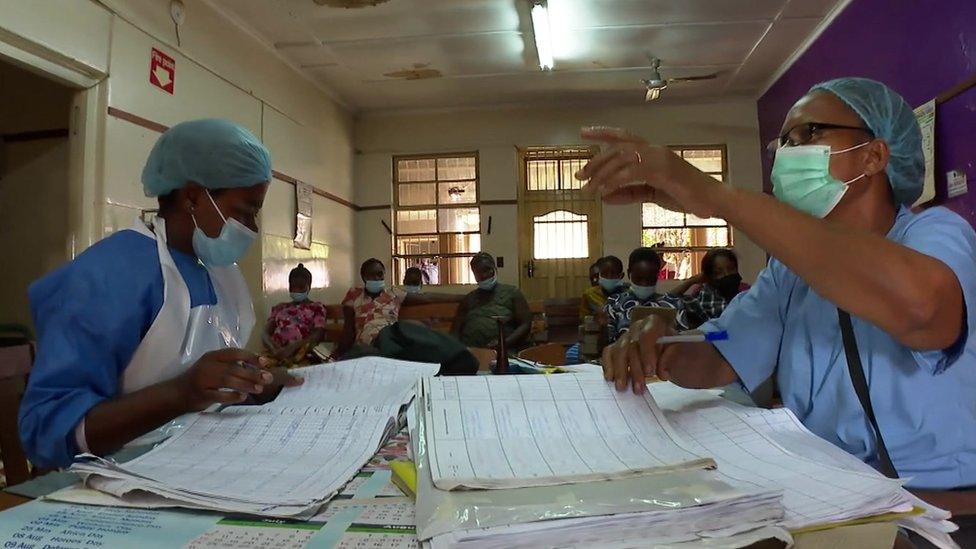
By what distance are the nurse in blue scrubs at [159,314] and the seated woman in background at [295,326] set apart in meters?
3.23

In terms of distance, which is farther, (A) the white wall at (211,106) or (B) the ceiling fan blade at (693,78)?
(B) the ceiling fan blade at (693,78)

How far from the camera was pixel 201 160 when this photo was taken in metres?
1.31

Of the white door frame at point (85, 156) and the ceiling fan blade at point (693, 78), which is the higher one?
the ceiling fan blade at point (693, 78)

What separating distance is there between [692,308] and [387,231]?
13.4ft

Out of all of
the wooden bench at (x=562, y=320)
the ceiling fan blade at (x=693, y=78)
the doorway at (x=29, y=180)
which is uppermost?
the ceiling fan blade at (x=693, y=78)

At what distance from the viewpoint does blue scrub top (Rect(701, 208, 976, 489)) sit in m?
0.76

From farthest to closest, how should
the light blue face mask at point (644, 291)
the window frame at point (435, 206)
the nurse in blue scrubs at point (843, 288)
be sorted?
the window frame at point (435, 206), the light blue face mask at point (644, 291), the nurse in blue scrubs at point (843, 288)

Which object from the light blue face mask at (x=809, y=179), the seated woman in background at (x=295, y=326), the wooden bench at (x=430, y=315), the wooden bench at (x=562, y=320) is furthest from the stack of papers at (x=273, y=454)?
the wooden bench at (x=562, y=320)

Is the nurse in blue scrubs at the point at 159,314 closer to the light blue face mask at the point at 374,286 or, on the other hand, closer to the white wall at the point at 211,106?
the white wall at the point at 211,106

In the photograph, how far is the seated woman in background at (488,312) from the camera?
5.04 metres

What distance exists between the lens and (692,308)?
12.7ft

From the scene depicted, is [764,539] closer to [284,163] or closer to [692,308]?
[692,308]

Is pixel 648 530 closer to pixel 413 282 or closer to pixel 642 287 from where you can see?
pixel 642 287

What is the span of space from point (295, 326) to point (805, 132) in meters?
4.43
